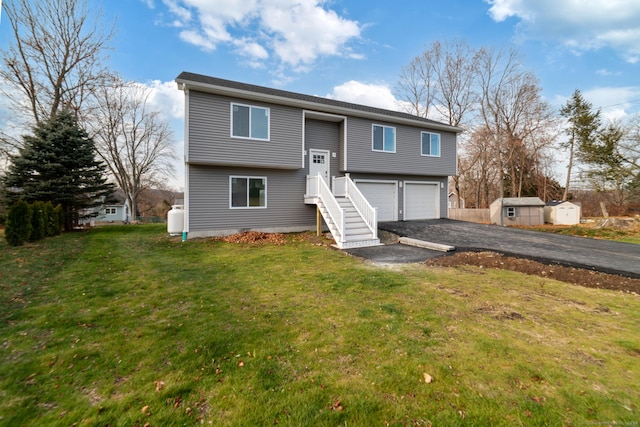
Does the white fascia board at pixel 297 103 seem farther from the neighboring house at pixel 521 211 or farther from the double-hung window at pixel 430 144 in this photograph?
the neighboring house at pixel 521 211

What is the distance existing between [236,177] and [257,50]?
23.6 feet

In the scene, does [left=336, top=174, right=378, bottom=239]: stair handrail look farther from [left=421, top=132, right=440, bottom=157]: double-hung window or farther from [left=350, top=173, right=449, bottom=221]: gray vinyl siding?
[left=421, top=132, right=440, bottom=157]: double-hung window

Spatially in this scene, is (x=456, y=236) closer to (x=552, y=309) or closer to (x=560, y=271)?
(x=560, y=271)

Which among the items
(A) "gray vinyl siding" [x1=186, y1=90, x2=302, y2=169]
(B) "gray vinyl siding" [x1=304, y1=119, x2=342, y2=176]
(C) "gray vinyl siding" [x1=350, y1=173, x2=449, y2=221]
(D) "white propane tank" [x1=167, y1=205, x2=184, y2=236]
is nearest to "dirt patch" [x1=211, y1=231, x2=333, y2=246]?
(D) "white propane tank" [x1=167, y1=205, x2=184, y2=236]

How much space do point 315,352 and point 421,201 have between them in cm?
1374

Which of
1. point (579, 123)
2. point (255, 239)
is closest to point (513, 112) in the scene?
point (579, 123)

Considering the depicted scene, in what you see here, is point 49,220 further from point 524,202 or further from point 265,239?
point 524,202

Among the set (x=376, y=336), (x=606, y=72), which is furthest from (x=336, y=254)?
(x=606, y=72)

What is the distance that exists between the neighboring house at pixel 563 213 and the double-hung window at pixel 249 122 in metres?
26.0

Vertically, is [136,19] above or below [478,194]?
above

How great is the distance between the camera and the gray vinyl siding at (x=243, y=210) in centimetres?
1024

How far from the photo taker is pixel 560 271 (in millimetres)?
5805

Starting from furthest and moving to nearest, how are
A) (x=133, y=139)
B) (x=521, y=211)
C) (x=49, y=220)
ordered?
(x=133, y=139) < (x=521, y=211) < (x=49, y=220)

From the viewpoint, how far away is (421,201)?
593 inches
